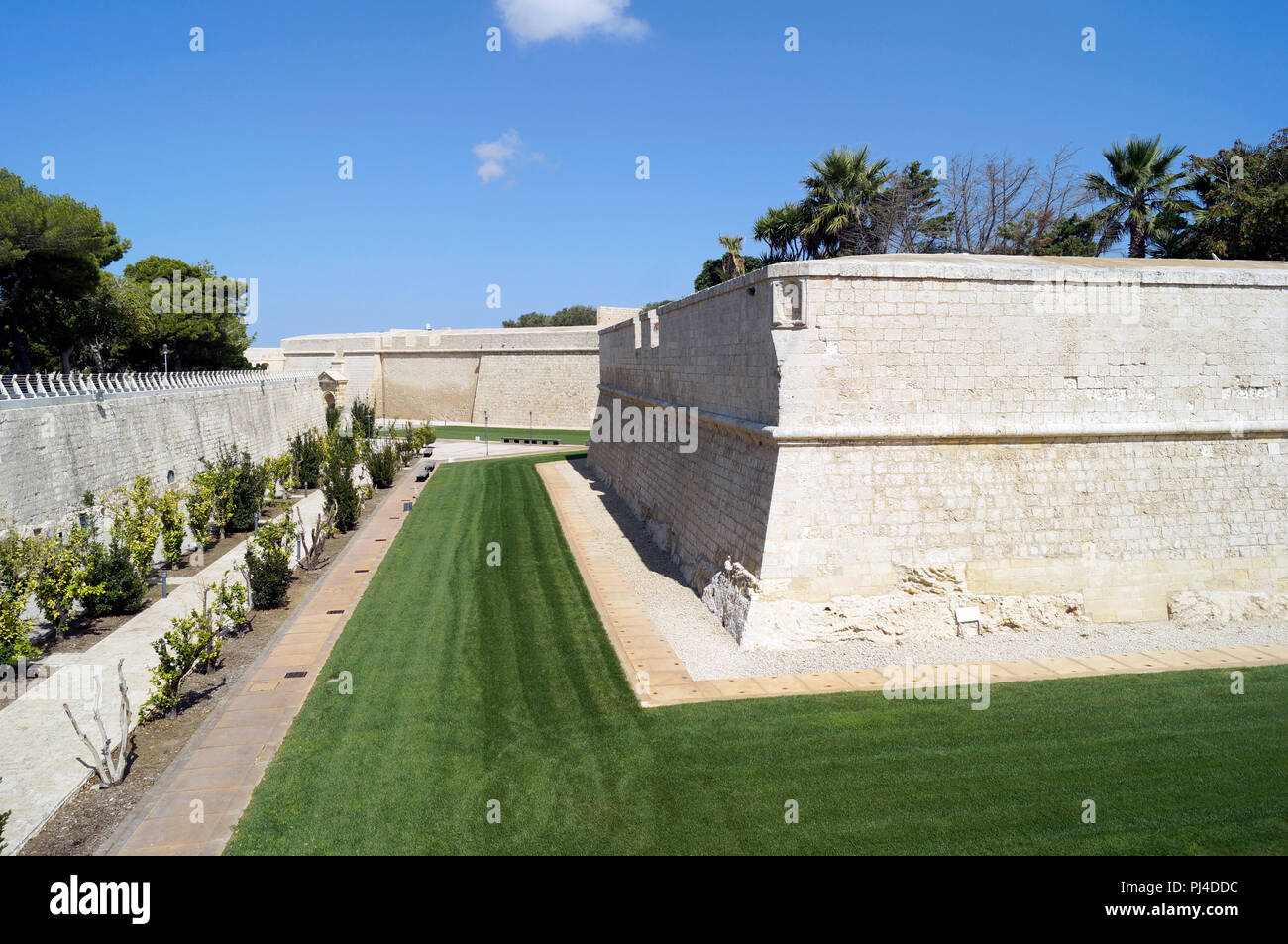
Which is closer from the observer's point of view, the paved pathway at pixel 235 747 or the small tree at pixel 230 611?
the paved pathway at pixel 235 747

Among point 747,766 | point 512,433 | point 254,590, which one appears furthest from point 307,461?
point 747,766

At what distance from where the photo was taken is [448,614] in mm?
11547

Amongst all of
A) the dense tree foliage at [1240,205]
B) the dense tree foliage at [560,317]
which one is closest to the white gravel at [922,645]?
the dense tree foliage at [1240,205]

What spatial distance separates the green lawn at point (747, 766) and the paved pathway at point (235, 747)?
24 cm

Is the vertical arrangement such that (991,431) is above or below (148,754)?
above

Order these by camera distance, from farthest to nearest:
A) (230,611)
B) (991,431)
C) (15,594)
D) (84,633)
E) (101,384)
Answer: (101,384), (84,633), (230,611), (991,431), (15,594)

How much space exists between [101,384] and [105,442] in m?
1.36

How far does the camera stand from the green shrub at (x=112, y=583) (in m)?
11.6

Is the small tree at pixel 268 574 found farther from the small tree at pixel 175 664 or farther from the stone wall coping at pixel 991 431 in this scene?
the stone wall coping at pixel 991 431

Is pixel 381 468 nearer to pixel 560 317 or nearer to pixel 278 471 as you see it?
pixel 278 471

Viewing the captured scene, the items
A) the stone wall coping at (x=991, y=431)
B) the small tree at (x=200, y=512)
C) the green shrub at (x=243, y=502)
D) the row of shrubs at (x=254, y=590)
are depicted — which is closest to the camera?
the row of shrubs at (x=254, y=590)

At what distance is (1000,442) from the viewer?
Answer: 10109 mm
